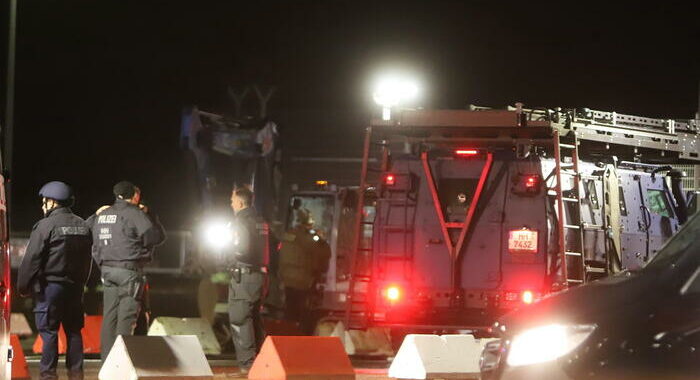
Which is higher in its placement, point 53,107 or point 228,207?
point 53,107

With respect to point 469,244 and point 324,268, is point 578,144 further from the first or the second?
point 324,268

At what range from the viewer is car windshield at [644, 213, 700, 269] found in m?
6.24

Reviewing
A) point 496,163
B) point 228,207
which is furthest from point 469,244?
point 228,207

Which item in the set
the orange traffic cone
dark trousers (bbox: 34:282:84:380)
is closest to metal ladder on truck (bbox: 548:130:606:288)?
dark trousers (bbox: 34:282:84:380)

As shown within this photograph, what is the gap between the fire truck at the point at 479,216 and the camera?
16.0 metres

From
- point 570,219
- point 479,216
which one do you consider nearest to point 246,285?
point 479,216

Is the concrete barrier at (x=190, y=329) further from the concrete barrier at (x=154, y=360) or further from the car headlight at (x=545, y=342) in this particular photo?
the car headlight at (x=545, y=342)

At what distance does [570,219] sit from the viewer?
16.4m

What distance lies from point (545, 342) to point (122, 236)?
899 centimetres

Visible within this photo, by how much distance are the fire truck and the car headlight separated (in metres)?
9.78

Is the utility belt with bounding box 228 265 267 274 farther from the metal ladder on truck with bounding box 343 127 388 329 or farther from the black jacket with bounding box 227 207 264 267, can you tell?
the metal ladder on truck with bounding box 343 127 388 329

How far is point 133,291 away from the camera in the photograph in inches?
Result: 558

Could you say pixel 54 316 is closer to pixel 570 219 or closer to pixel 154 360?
pixel 154 360

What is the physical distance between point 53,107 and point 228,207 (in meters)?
31.1
